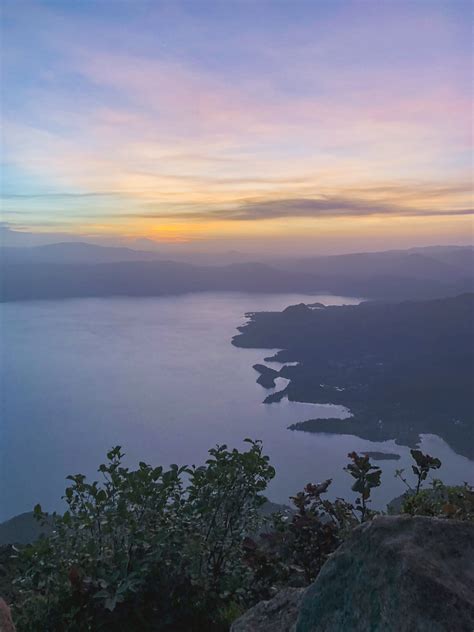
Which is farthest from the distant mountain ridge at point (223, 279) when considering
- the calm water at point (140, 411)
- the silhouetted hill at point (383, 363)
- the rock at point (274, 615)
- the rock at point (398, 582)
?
the rock at point (398, 582)

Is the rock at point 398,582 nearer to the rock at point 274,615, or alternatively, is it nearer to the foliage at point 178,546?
the rock at point 274,615

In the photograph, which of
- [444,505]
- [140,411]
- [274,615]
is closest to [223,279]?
→ [140,411]

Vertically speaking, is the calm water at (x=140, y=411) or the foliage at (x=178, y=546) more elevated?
the foliage at (x=178, y=546)

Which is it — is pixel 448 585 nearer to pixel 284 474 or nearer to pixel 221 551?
pixel 221 551

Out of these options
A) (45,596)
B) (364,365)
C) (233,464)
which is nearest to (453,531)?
(233,464)

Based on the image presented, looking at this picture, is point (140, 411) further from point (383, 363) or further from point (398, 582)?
point (398, 582)

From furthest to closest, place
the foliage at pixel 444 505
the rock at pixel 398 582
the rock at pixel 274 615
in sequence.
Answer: the foliage at pixel 444 505, the rock at pixel 274 615, the rock at pixel 398 582
